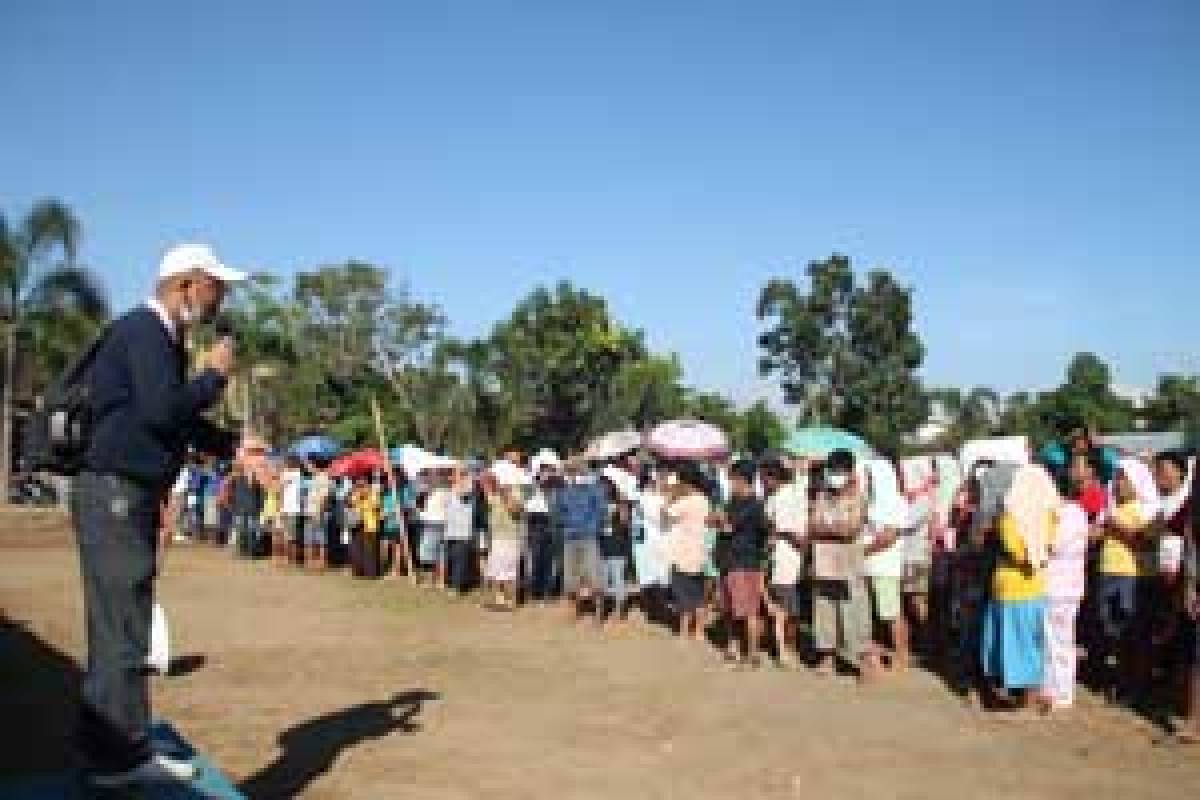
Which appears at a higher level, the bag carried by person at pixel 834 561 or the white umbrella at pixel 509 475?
the white umbrella at pixel 509 475

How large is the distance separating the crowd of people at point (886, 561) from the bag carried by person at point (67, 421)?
0.88 metres

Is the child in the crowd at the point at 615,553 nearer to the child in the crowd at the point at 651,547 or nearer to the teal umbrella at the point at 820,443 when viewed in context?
the child in the crowd at the point at 651,547

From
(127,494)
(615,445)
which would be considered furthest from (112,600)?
(615,445)

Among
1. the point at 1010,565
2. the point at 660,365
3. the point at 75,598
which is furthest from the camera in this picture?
the point at 660,365

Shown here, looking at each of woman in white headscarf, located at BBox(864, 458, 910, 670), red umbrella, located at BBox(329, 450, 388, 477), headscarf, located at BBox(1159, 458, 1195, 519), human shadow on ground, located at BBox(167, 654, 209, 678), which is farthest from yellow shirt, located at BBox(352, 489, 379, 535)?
headscarf, located at BBox(1159, 458, 1195, 519)

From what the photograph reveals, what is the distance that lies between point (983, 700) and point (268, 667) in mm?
5592

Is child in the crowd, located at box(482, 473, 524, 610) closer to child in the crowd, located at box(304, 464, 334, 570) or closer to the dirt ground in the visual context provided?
the dirt ground

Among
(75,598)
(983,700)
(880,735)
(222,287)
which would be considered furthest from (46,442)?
(75,598)

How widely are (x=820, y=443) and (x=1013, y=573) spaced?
4.31 meters

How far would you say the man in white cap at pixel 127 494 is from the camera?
4641 mm

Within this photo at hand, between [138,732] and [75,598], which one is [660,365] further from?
[138,732]

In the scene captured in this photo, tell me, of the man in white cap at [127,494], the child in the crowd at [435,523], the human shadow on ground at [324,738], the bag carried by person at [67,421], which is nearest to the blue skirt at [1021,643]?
the human shadow on ground at [324,738]

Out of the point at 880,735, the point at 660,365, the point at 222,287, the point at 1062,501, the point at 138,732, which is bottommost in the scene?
the point at 880,735

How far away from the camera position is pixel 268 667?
34.6 ft
